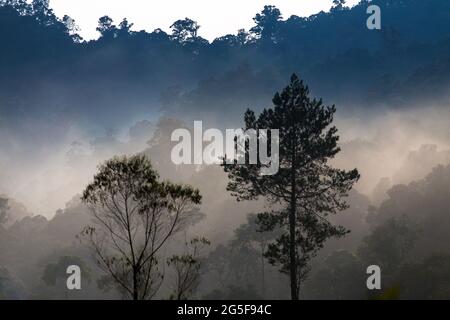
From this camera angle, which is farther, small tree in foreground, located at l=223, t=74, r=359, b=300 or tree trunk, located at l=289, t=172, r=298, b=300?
small tree in foreground, located at l=223, t=74, r=359, b=300

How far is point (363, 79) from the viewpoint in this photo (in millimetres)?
187125

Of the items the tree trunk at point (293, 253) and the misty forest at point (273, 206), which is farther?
the misty forest at point (273, 206)

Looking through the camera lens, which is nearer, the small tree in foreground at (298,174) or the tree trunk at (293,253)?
the tree trunk at (293,253)

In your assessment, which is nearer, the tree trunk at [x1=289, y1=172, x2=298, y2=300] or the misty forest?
the tree trunk at [x1=289, y1=172, x2=298, y2=300]

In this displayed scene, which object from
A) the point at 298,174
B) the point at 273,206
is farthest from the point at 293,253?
the point at 273,206

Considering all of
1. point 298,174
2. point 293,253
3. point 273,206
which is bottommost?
point 293,253

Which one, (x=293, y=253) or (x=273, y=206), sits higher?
(x=273, y=206)

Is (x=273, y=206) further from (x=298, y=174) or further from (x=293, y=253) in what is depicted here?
(x=293, y=253)

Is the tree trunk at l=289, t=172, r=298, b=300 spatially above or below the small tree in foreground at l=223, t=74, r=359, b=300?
below

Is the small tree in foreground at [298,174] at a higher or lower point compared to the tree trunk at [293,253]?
higher

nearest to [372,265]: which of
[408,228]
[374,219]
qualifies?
[408,228]

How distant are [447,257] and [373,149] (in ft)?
184
